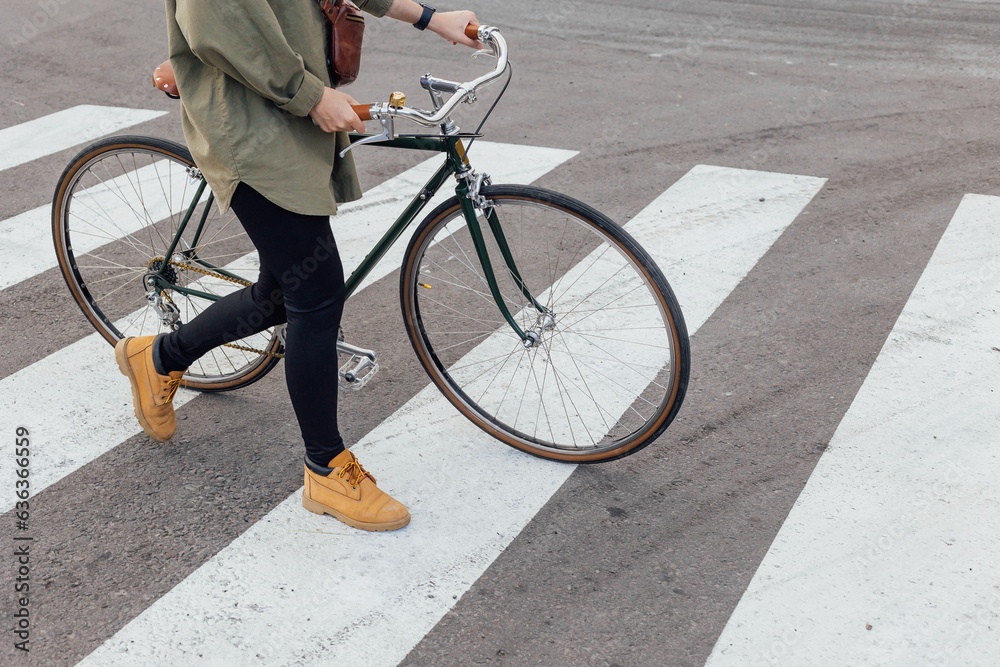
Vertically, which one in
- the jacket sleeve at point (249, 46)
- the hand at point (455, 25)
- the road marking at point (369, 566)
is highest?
the jacket sleeve at point (249, 46)

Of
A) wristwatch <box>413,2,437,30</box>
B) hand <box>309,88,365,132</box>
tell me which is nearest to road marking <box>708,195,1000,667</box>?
hand <box>309,88,365,132</box>

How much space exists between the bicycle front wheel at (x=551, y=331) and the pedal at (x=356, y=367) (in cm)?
24

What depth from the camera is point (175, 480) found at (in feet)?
11.1

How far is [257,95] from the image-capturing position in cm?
264

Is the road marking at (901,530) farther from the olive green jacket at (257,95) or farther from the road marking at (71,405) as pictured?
the road marking at (71,405)

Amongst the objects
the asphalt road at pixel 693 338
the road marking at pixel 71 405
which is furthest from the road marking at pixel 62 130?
the road marking at pixel 71 405

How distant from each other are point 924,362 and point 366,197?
323 centimetres

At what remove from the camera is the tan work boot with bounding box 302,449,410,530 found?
3.11 m

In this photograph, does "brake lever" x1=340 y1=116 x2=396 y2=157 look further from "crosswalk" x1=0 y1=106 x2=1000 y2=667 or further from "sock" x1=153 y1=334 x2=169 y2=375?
"crosswalk" x1=0 y1=106 x2=1000 y2=667

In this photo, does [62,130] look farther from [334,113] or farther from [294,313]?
[334,113]

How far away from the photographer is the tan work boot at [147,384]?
346 cm

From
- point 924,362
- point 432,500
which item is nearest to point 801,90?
point 924,362

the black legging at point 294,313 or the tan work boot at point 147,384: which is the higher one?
the black legging at point 294,313

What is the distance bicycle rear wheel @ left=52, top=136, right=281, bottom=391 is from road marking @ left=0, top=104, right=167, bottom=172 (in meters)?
1.66
